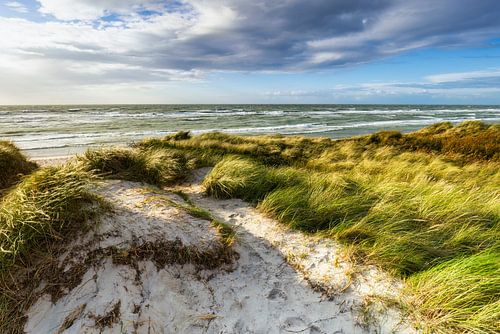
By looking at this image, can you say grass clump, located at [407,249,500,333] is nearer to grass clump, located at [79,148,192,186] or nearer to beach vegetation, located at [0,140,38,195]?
grass clump, located at [79,148,192,186]

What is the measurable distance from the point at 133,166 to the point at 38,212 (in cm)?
356

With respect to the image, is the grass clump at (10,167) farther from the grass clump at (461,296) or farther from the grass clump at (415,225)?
the grass clump at (461,296)

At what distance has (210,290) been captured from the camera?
12.2 ft

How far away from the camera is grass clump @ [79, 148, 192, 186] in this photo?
683cm

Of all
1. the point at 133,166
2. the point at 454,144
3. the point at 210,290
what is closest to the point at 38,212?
the point at 210,290

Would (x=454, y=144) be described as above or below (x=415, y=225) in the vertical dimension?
below

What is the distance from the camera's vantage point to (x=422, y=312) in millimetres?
3096

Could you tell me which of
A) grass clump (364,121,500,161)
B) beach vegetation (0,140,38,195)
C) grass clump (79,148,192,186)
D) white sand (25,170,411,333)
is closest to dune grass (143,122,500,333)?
white sand (25,170,411,333)

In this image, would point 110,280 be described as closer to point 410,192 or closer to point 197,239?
point 197,239

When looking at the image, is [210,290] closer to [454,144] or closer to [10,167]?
[10,167]

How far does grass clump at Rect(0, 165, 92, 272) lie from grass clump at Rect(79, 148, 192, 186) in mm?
2262

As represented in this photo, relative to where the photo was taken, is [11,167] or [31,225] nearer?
[31,225]

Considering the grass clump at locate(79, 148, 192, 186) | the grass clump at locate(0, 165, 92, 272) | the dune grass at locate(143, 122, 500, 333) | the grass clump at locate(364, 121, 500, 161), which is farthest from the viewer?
the grass clump at locate(364, 121, 500, 161)

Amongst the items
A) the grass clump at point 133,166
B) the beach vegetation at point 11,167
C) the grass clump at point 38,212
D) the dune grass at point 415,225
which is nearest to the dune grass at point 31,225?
the grass clump at point 38,212
